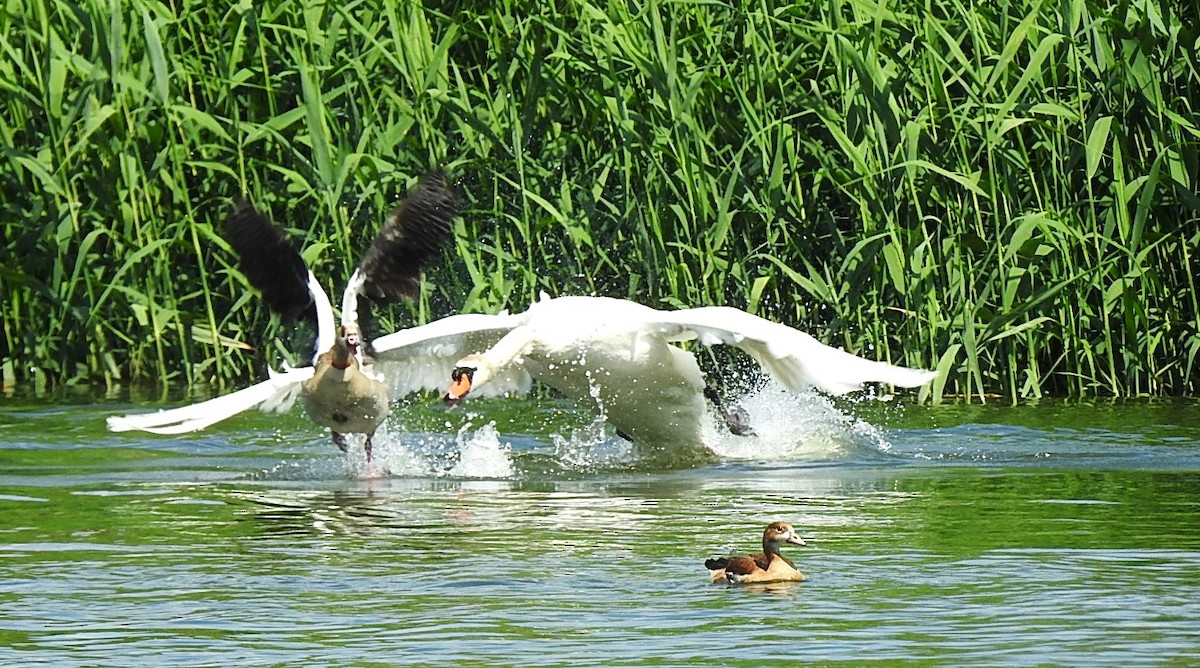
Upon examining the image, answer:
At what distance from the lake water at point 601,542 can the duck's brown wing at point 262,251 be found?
828mm

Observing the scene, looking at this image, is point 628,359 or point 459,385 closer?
point 459,385

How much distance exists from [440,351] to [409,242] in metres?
0.90

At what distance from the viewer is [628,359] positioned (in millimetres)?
9273

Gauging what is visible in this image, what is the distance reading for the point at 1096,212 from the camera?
1089 centimetres

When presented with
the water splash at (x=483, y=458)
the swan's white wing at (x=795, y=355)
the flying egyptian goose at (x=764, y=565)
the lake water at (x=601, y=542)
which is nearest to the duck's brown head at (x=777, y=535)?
the flying egyptian goose at (x=764, y=565)

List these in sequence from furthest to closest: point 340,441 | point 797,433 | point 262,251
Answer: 1. point 797,433
2. point 340,441
3. point 262,251

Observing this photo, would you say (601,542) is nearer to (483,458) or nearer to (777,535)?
(777,535)

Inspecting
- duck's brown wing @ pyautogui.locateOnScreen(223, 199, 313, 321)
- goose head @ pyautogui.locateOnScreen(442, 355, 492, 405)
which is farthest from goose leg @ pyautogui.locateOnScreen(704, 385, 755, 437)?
duck's brown wing @ pyautogui.locateOnScreen(223, 199, 313, 321)

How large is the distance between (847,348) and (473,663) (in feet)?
19.9

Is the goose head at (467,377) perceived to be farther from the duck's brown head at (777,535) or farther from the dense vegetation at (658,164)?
the duck's brown head at (777,535)

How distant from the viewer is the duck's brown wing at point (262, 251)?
917 cm

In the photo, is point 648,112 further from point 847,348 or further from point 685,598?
point 685,598

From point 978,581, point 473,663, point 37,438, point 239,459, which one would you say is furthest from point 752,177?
point 473,663

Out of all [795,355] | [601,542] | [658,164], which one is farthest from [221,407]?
[601,542]
